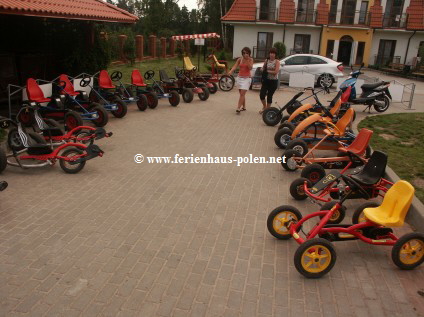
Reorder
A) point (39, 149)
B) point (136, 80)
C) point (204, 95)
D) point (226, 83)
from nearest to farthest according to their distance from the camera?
1. point (39, 149)
2. point (136, 80)
3. point (204, 95)
4. point (226, 83)

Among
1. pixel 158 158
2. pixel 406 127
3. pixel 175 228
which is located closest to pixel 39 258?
pixel 175 228

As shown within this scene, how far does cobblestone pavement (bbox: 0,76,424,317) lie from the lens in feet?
10.3

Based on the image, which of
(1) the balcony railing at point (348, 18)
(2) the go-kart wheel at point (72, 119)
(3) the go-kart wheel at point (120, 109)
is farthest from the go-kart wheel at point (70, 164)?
(1) the balcony railing at point (348, 18)

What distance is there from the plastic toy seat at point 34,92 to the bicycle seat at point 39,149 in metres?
2.21

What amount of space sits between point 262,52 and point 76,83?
2394 cm

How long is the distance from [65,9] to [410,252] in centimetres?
912

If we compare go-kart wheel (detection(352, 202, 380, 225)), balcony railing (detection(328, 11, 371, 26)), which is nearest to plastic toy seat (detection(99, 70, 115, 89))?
go-kart wheel (detection(352, 202, 380, 225))

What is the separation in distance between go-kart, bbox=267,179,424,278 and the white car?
12.9 meters

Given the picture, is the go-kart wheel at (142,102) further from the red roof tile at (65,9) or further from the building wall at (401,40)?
the building wall at (401,40)

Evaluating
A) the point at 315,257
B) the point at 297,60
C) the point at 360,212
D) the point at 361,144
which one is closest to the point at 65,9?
the point at 361,144

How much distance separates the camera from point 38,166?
5906mm

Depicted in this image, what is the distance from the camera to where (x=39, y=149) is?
→ 5949mm

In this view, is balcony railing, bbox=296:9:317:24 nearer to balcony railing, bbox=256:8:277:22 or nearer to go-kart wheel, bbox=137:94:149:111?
balcony railing, bbox=256:8:277:22

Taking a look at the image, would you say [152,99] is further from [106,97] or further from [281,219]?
[281,219]
